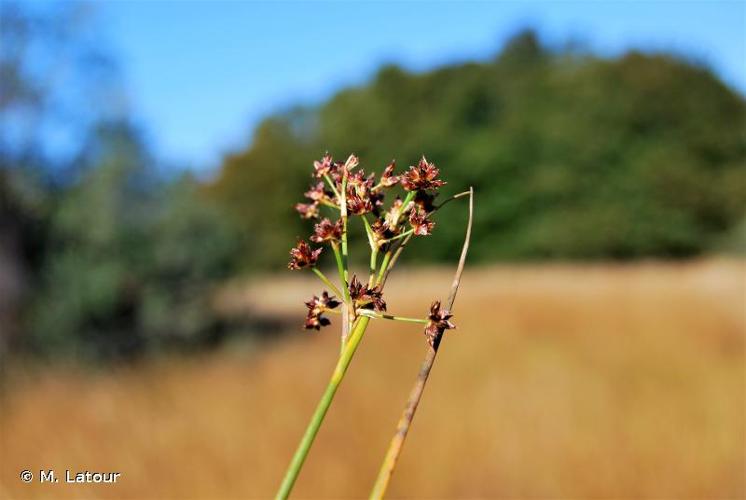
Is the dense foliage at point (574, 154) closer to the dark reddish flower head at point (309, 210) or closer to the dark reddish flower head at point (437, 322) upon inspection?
the dark reddish flower head at point (309, 210)

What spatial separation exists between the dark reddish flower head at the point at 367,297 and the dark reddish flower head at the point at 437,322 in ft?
0.11

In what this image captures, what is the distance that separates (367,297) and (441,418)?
5111 mm

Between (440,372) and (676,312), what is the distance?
149 inches

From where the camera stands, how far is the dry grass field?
14.8 feet

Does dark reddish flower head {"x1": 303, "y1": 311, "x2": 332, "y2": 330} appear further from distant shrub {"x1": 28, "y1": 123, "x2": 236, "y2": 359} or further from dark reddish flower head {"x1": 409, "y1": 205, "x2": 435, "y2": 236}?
distant shrub {"x1": 28, "y1": 123, "x2": 236, "y2": 359}

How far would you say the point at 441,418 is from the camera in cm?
537

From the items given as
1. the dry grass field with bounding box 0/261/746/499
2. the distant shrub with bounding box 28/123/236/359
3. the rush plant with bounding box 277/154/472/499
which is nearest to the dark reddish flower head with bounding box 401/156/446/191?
the rush plant with bounding box 277/154/472/499

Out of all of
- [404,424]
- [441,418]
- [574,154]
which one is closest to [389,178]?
[404,424]

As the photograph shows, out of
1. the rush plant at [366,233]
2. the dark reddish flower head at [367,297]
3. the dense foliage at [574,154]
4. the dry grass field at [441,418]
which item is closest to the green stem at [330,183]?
the rush plant at [366,233]

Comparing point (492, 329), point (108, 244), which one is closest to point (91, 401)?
point (108, 244)

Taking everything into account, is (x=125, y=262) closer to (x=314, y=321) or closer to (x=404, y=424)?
(x=314, y=321)

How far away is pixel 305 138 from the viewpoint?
2966 centimetres

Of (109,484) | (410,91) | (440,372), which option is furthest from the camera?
(410,91)

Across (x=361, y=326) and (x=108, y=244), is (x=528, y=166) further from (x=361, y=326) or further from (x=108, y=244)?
(x=361, y=326)
